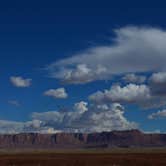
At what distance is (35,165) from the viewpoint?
267 ft

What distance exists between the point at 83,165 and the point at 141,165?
11067 mm

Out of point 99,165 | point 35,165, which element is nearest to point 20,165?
point 35,165

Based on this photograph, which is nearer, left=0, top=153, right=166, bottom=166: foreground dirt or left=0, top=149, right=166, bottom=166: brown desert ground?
left=0, top=153, right=166, bottom=166: foreground dirt

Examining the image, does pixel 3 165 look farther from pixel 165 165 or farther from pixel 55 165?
pixel 165 165

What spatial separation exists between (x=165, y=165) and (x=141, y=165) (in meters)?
5.48

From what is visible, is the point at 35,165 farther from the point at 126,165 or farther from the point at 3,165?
the point at 126,165

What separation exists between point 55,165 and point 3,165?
33.7ft

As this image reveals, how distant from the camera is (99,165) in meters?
77.2

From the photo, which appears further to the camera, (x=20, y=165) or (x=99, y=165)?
(x=20, y=165)

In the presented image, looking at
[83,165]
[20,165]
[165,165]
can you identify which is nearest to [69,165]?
[83,165]

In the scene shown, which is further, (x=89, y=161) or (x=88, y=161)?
(x=89, y=161)

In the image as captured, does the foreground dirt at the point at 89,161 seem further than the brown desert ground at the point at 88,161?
No

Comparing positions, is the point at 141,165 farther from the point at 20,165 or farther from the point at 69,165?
the point at 20,165

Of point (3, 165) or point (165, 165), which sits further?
point (3, 165)
